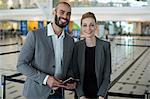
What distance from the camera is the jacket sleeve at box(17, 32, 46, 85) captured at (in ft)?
7.89

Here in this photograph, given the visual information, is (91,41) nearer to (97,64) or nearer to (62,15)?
(97,64)

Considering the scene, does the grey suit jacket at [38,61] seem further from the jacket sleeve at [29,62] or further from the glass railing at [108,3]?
the glass railing at [108,3]

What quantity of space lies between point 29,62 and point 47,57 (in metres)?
0.15

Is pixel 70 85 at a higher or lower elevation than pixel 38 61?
lower

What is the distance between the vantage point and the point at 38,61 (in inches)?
97.5

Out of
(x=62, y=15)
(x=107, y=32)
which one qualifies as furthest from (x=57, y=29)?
(x=107, y=32)

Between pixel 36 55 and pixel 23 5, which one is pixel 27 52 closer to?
pixel 36 55

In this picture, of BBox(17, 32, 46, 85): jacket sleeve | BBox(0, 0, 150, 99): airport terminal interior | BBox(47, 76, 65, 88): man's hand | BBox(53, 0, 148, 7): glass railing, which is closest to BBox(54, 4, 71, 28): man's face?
BBox(17, 32, 46, 85): jacket sleeve

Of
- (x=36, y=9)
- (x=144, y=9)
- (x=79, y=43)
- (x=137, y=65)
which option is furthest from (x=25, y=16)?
(x=79, y=43)

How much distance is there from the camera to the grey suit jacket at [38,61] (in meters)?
2.42

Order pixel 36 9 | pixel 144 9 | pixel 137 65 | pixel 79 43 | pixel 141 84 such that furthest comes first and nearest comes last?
pixel 36 9 → pixel 144 9 → pixel 137 65 → pixel 141 84 → pixel 79 43

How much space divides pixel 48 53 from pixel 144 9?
877 inches

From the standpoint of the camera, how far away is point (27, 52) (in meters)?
2.43

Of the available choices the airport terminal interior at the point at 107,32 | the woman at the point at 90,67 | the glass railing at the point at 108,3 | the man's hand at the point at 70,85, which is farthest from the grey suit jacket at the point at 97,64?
the glass railing at the point at 108,3
